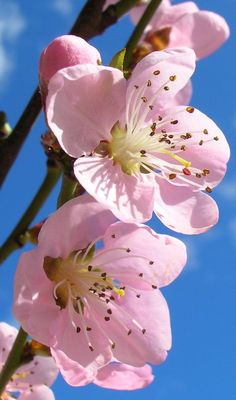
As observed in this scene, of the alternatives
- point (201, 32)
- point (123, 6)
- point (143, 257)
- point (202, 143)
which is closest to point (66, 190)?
point (143, 257)

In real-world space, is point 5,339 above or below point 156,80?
below

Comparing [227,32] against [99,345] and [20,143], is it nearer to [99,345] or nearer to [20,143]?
[20,143]

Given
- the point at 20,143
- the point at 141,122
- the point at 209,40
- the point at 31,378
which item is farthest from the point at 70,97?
the point at 209,40

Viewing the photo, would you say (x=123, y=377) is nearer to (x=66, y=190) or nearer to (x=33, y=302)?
(x=33, y=302)

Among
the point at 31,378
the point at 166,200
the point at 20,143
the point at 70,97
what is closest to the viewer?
the point at 70,97

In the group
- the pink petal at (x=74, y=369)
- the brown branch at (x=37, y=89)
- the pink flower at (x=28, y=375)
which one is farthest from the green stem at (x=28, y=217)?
the pink petal at (x=74, y=369)

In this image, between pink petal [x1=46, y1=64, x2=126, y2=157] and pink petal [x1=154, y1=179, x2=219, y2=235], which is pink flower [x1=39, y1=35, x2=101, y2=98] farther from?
pink petal [x1=154, y1=179, x2=219, y2=235]

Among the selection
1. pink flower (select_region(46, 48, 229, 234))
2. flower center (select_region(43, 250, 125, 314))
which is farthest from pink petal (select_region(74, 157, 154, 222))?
flower center (select_region(43, 250, 125, 314))

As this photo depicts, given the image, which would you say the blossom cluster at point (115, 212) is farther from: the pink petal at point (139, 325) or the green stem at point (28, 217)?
the green stem at point (28, 217)
